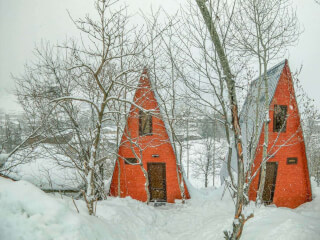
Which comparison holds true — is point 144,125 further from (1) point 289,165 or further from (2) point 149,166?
(1) point 289,165

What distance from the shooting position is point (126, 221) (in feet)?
17.3

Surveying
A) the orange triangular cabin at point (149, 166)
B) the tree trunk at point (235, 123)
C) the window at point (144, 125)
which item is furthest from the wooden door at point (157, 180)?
the tree trunk at point (235, 123)

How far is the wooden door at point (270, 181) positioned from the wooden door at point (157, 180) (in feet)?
17.7

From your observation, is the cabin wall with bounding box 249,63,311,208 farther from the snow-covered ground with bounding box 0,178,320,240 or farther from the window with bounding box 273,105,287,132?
the snow-covered ground with bounding box 0,178,320,240

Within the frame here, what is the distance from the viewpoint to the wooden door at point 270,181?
9016mm

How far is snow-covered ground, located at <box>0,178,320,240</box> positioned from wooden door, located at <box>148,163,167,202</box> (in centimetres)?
90

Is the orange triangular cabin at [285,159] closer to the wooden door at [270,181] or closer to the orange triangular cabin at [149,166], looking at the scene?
the wooden door at [270,181]

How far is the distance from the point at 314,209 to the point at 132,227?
8.79 metres

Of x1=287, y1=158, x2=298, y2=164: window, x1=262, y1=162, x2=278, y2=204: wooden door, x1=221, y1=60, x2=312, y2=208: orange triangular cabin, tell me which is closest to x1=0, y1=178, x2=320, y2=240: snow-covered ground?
x1=221, y1=60, x2=312, y2=208: orange triangular cabin

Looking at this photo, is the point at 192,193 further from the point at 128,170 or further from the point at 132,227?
the point at 132,227

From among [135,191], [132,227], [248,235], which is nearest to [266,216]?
[248,235]

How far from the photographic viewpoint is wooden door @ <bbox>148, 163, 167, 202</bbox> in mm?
9297

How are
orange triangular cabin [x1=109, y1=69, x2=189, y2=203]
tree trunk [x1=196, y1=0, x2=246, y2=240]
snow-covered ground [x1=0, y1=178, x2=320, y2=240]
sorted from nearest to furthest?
snow-covered ground [x1=0, y1=178, x2=320, y2=240] → tree trunk [x1=196, y1=0, x2=246, y2=240] → orange triangular cabin [x1=109, y1=69, x2=189, y2=203]

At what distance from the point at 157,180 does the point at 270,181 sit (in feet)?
19.5
